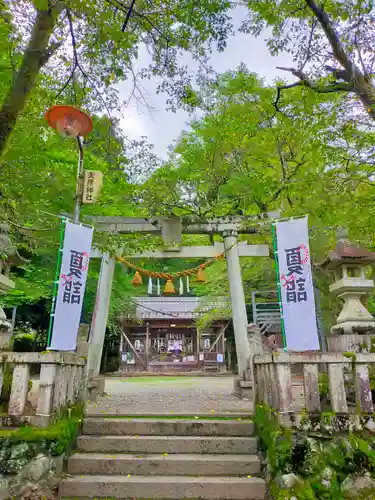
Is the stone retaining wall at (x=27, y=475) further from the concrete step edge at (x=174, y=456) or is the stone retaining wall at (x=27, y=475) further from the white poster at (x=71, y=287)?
the white poster at (x=71, y=287)

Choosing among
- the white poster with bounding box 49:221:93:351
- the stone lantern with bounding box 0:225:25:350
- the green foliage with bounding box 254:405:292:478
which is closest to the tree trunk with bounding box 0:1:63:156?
the white poster with bounding box 49:221:93:351

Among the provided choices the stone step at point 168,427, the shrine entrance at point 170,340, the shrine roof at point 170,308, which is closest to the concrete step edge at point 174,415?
the stone step at point 168,427

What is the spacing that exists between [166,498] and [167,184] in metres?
9.67

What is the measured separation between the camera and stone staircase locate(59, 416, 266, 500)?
4.30 metres

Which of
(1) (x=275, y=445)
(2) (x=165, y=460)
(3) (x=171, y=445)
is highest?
(1) (x=275, y=445)

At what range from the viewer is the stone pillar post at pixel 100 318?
29.3 ft

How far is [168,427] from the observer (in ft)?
17.2

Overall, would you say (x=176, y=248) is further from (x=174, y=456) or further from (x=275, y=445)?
(x=275, y=445)

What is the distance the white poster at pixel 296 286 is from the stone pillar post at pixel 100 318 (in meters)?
5.11

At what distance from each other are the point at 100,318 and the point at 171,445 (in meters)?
4.97

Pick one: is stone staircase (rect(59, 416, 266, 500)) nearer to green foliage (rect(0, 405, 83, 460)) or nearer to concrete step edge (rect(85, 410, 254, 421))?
concrete step edge (rect(85, 410, 254, 421))

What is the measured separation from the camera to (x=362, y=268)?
21.3ft

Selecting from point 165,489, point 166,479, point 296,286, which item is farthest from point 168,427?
point 296,286

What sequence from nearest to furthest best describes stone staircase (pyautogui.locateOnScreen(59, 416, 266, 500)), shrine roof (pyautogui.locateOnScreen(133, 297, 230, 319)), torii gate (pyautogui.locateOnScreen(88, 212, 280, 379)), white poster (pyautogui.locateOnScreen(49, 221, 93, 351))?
1. stone staircase (pyautogui.locateOnScreen(59, 416, 266, 500))
2. white poster (pyautogui.locateOnScreen(49, 221, 93, 351))
3. torii gate (pyautogui.locateOnScreen(88, 212, 280, 379))
4. shrine roof (pyautogui.locateOnScreen(133, 297, 230, 319))
